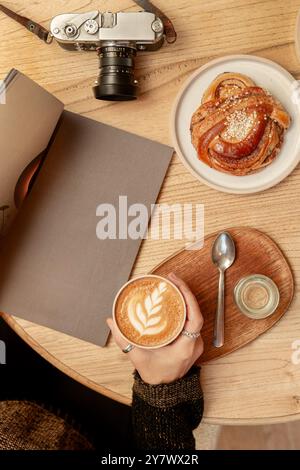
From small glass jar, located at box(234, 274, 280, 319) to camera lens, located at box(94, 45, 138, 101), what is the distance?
42cm

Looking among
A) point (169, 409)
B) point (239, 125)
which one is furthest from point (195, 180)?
point (169, 409)

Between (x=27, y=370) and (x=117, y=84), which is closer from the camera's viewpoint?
(x=117, y=84)

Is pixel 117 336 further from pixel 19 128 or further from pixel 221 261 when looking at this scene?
pixel 19 128

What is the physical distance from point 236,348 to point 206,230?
0.76 ft

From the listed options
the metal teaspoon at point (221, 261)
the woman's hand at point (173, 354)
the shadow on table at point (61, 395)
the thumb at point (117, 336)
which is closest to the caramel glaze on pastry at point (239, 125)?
the metal teaspoon at point (221, 261)

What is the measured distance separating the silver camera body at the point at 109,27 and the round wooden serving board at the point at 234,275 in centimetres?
40

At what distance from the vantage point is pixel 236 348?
860mm

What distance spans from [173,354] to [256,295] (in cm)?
19

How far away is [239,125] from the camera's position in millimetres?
821

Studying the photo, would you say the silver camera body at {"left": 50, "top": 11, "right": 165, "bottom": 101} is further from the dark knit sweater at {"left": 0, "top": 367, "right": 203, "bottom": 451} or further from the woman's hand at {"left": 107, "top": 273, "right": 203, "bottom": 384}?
the dark knit sweater at {"left": 0, "top": 367, "right": 203, "bottom": 451}

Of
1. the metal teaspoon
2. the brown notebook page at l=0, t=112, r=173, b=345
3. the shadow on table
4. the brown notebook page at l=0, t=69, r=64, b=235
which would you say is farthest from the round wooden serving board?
the shadow on table

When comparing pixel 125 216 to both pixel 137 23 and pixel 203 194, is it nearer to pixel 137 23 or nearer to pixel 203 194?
pixel 203 194
